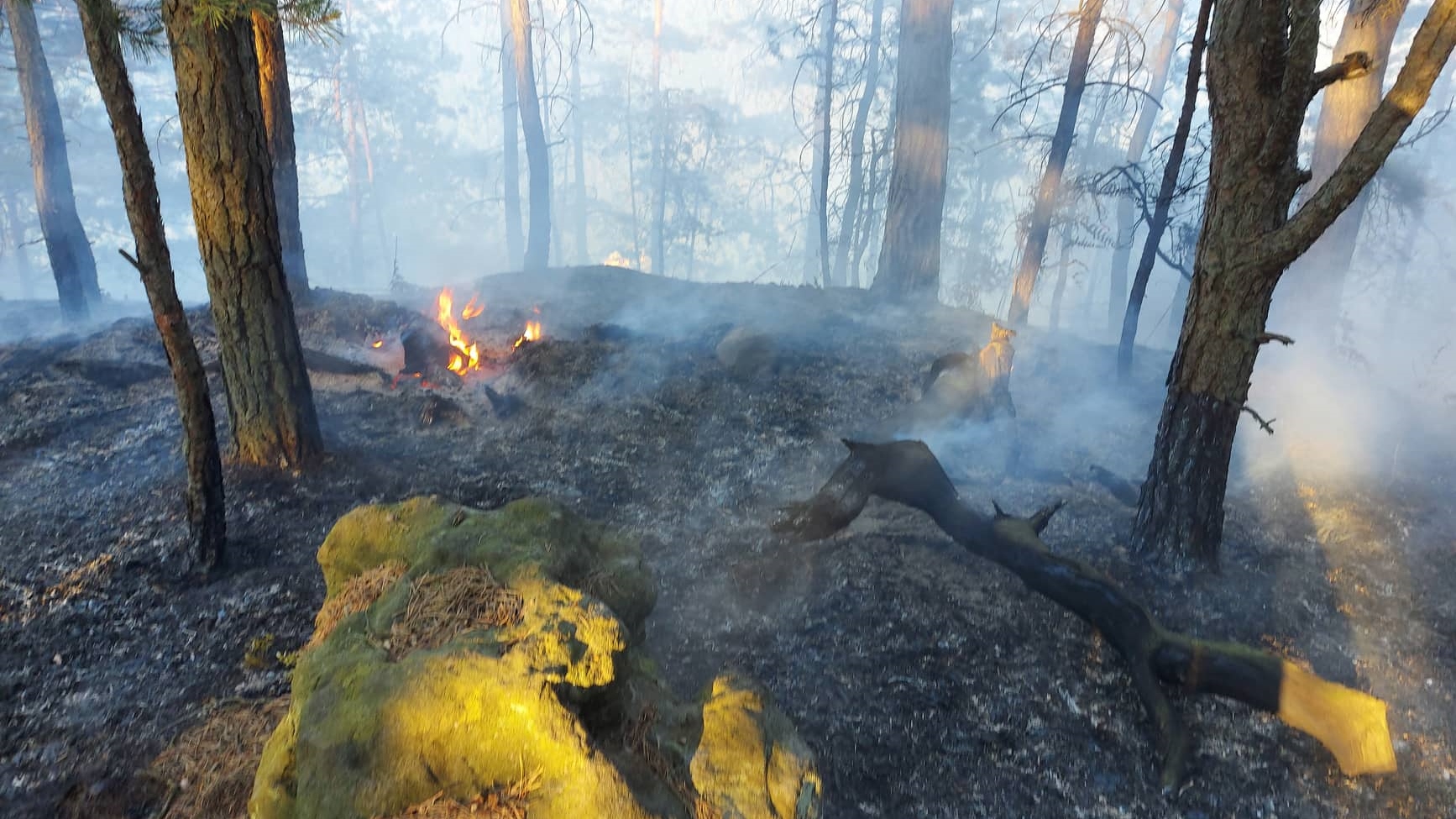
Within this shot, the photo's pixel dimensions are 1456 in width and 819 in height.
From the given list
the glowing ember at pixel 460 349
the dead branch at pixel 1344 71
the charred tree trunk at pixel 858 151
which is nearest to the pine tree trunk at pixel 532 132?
the glowing ember at pixel 460 349

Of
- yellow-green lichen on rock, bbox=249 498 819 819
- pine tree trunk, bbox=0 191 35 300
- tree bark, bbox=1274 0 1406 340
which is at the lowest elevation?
pine tree trunk, bbox=0 191 35 300

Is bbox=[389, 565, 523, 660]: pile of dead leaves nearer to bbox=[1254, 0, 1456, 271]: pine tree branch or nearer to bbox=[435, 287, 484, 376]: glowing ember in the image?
bbox=[1254, 0, 1456, 271]: pine tree branch

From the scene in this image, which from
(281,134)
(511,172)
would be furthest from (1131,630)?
(511,172)

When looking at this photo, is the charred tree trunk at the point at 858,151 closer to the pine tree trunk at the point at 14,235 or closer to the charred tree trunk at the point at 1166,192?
the charred tree trunk at the point at 1166,192

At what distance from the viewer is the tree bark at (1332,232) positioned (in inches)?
484

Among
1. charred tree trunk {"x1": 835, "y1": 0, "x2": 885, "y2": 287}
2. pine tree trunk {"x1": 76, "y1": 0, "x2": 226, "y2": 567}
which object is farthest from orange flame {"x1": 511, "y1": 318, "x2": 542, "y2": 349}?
Result: charred tree trunk {"x1": 835, "y1": 0, "x2": 885, "y2": 287}

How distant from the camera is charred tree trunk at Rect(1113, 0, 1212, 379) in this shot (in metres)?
6.59

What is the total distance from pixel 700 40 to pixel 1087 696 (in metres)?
44.5

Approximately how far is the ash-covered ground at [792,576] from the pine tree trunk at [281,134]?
5.34ft

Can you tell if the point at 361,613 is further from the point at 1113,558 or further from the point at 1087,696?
the point at 1113,558

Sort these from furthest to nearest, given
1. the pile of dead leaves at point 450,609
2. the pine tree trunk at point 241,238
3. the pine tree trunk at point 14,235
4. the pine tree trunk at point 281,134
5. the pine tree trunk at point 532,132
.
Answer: the pine tree trunk at point 14,235 → the pine tree trunk at point 532,132 → the pine tree trunk at point 281,134 → the pine tree trunk at point 241,238 → the pile of dead leaves at point 450,609

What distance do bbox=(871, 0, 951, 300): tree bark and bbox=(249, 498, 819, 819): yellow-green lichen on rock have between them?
41.2 ft

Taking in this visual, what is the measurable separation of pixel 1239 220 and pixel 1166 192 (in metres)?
4.98

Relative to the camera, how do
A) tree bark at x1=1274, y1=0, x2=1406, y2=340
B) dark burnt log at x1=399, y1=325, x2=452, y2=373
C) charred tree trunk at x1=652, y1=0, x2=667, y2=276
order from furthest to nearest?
charred tree trunk at x1=652, y1=0, x2=667, y2=276
tree bark at x1=1274, y1=0, x2=1406, y2=340
dark burnt log at x1=399, y1=325, x2=452, y2=373
